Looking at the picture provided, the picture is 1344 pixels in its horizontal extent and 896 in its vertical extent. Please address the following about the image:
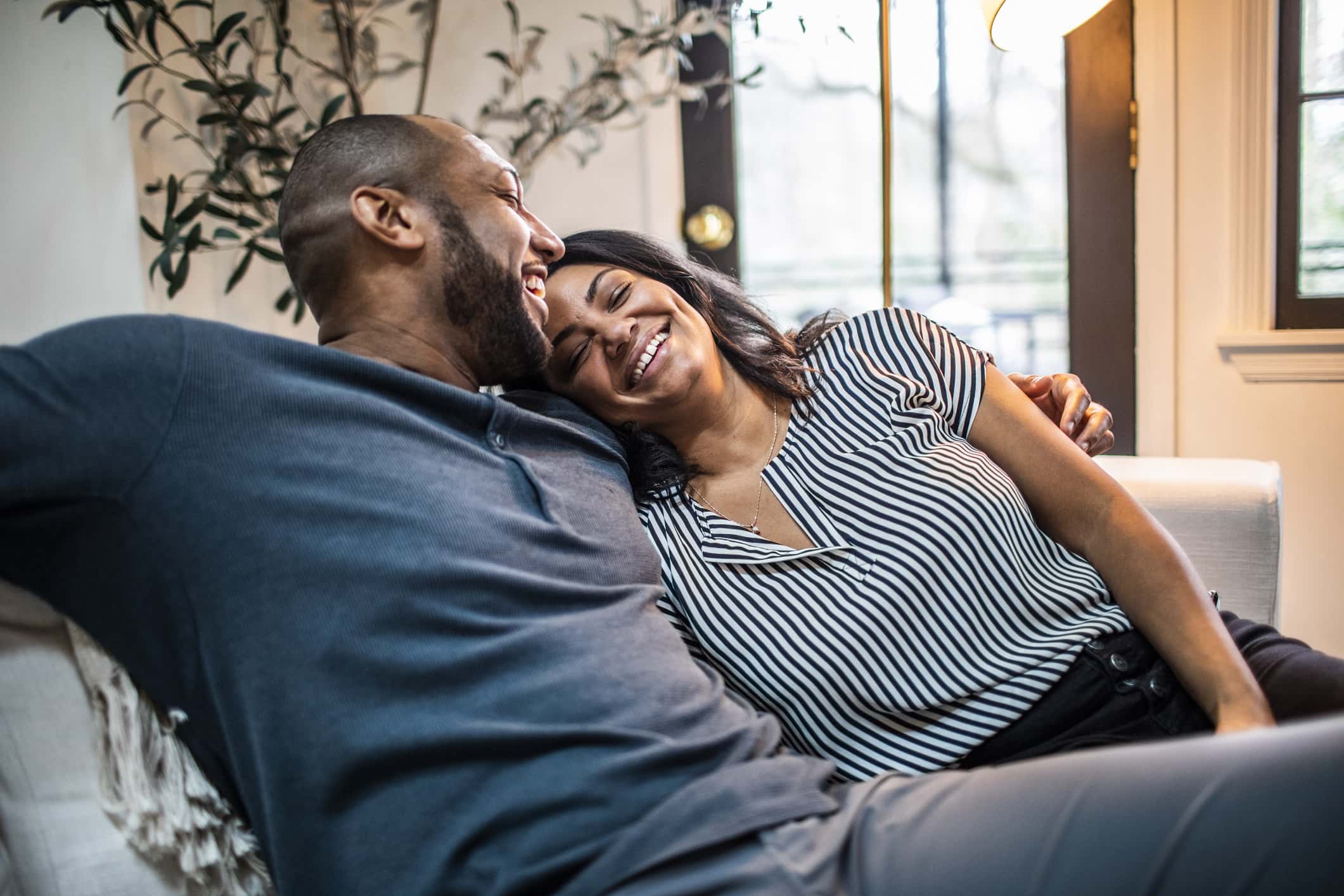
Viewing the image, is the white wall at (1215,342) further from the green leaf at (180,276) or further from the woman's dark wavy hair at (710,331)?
the green leaf at (180,276)

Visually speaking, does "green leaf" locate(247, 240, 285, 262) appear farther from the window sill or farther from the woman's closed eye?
the window sill

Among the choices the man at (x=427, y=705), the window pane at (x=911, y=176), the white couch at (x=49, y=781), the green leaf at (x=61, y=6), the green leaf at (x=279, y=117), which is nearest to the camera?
the man at (x=427, y=705)

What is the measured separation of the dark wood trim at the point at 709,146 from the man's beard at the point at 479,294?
134 centimetres

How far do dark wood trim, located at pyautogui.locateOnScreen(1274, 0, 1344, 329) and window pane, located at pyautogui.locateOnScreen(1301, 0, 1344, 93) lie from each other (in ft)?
0.05

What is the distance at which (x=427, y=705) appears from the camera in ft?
2.66

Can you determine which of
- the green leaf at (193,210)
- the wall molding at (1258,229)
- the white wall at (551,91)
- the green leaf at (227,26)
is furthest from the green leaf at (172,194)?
the wall molding at (1258,229)

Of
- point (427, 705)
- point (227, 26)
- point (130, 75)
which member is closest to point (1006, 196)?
point (227, 26)

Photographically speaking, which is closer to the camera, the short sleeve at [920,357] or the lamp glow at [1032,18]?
the short sleeve at [920,357]

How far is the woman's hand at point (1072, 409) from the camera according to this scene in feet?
4.37

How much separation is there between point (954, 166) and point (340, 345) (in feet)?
5.70

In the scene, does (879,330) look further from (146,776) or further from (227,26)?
(227,26)

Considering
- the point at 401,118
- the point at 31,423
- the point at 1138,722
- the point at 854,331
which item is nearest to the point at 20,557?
the point at 31,423

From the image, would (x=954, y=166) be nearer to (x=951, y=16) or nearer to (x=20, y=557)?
(x=951, y=16)

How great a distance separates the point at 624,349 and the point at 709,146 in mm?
1390
